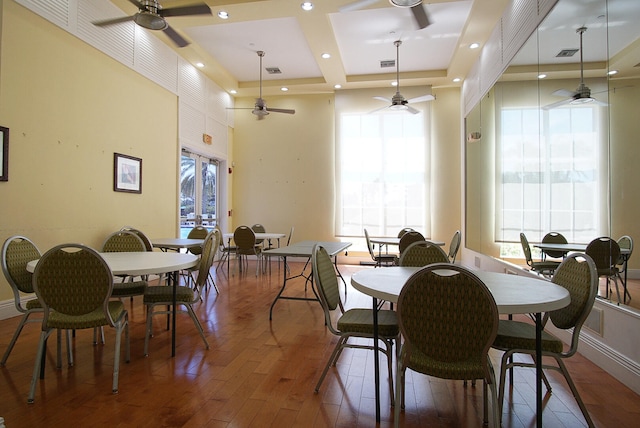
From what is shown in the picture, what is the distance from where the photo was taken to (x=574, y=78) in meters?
3.24

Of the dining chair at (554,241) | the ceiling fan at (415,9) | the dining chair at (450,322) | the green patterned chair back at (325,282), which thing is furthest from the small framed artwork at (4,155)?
the dining chair at (554,241)

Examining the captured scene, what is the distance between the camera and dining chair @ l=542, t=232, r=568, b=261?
351cm

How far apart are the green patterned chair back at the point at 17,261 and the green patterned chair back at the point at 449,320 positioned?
281cm

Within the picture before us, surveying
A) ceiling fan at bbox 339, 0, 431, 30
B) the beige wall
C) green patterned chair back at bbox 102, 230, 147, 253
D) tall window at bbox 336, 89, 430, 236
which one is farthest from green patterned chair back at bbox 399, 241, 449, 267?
tall window at bbox 336, 89, 430, 236

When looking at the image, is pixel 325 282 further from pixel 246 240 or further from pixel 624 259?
pixel 246 240

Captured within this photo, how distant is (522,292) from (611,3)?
2.45 metres

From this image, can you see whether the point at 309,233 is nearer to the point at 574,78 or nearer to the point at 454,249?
the point at 454,249

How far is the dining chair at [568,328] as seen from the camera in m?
1.82

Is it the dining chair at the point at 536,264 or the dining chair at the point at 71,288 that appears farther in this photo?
the dining chair at the point at 536,264

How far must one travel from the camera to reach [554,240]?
3.66 m

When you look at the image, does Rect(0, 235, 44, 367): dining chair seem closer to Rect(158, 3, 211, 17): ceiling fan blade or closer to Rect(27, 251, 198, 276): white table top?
Rect(27, 251, 198, 276): white table top

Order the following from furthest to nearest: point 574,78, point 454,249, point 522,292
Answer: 1. point 454,249
2. point 574,78
3. point 522,292

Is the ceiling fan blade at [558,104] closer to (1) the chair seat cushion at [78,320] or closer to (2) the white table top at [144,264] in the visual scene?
(2) the white table top at [144,264]

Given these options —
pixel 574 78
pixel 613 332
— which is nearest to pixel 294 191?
pixel 574 78
